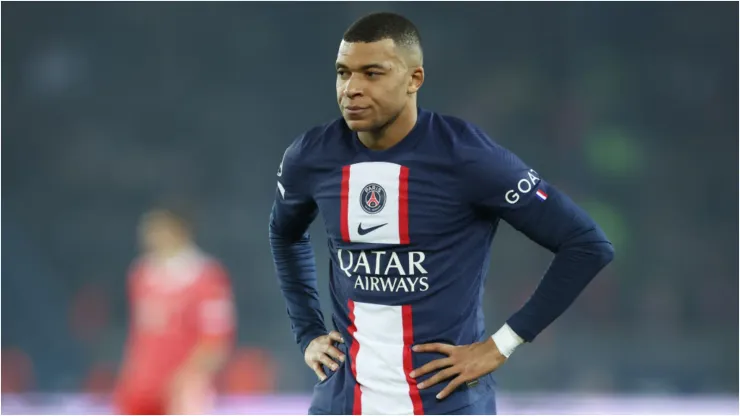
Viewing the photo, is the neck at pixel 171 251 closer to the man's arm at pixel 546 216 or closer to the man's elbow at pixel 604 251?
the man's arm at pixel 546 216

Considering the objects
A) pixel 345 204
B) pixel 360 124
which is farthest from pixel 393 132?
pixel 345 204

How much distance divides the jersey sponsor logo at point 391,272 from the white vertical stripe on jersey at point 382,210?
0.04 metres

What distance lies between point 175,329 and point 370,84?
116 inches

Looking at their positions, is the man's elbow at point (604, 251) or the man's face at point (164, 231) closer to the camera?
the man's elbow at point (604, 251)

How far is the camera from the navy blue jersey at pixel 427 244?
2174mm

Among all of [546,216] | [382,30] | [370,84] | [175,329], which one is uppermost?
[382,30]

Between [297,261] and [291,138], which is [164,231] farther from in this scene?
[297,261]

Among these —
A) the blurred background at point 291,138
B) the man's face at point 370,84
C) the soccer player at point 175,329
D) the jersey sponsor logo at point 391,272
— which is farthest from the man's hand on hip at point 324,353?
the blurred background at point 291,138

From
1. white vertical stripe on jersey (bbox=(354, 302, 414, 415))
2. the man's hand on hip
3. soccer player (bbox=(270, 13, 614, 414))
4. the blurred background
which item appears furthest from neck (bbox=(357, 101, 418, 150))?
the blurred background

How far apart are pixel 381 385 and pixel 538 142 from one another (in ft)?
16.5

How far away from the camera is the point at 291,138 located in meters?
7.16

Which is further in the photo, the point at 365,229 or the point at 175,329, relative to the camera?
the point at 175,329

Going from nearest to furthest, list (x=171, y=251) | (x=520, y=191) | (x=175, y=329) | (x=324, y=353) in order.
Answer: (x=520, y=191), (x=324, y=353), (x=175, y=329), (x=171, y=251)

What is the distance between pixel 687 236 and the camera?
275 inches
